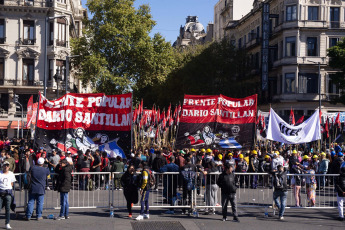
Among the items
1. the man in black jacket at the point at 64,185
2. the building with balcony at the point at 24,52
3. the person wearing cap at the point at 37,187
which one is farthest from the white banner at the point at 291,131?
the building with balcony at the point at 24,52

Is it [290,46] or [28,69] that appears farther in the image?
[290,46]

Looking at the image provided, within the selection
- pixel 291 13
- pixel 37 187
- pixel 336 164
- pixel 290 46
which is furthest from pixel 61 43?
pixel 37 187

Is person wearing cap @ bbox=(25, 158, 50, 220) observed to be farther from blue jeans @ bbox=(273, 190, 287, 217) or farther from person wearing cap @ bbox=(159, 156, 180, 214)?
blue jeans @ bbox=(273, 190, 287, 217)

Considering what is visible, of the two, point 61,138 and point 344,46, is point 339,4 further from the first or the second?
point 61,138

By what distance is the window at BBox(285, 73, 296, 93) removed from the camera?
157 feet

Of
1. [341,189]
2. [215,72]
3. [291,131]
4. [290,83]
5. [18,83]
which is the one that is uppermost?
[215,72]

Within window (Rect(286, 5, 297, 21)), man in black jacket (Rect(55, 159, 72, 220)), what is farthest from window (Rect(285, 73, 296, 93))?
man in black jacket (Rect(55, 159, 72, 220))

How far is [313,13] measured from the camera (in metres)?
47.8

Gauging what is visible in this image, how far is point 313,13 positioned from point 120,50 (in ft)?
58.4

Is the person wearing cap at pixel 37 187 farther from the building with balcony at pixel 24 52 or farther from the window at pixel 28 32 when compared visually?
the window at pixel 28 32

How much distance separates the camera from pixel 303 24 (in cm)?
4759

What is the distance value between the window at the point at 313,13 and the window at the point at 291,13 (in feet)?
4.12

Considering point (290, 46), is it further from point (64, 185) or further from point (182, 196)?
point (64, 185)

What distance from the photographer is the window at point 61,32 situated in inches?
1918
